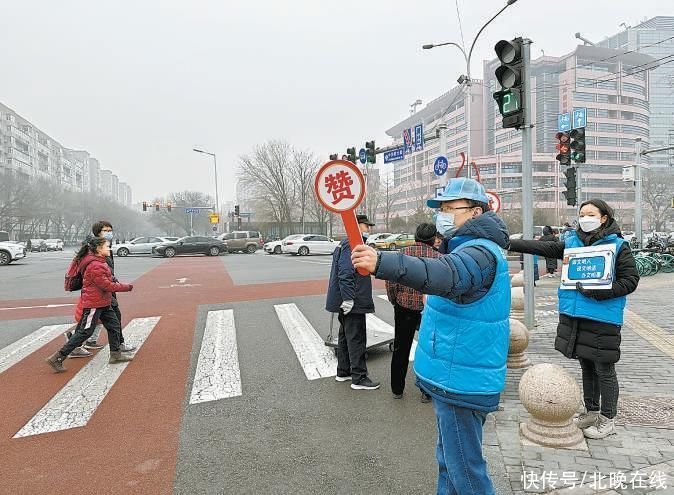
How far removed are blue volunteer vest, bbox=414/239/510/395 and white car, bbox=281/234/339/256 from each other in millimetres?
31063

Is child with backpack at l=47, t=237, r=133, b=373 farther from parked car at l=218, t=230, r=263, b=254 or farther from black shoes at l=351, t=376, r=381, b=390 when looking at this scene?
parked car at l=218, t=230, r=263, b=254

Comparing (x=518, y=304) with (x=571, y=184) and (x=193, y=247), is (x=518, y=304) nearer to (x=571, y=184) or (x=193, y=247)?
(x=571, y=184)

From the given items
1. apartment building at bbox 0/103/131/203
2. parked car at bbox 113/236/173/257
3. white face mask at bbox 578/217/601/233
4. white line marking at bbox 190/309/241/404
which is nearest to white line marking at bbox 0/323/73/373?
white line marking at bbox 190/309/241/404

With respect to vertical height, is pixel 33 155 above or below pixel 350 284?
above

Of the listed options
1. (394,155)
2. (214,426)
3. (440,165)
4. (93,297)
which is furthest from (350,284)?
(394,155)

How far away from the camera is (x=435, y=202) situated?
8.59 feet

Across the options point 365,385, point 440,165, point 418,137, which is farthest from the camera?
point 418,137

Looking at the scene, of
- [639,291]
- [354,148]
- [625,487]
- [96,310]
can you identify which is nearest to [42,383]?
[96,310]

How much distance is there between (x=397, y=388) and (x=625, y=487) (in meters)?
2.14

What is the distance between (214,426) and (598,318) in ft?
10.9

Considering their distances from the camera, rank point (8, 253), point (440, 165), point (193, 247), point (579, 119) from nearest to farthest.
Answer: point (579, 119)
point (440, 165)
point (8, 253)
point (193, 247)

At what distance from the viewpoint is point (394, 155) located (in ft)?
67.5

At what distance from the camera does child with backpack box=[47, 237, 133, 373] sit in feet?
19.2

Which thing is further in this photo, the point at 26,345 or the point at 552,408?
the point at 26,345
